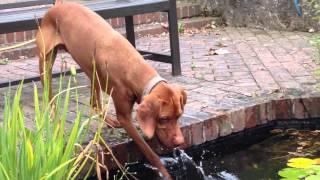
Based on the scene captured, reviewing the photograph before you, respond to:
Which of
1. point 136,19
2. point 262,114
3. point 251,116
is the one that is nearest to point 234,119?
point 251,116

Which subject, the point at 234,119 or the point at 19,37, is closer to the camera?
the point at 234,119

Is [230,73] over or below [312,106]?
Answer: over

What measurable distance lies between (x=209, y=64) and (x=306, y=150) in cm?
201

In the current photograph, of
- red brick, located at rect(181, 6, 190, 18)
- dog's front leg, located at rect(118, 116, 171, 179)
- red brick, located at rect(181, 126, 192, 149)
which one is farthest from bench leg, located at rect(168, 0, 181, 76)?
red brick, located at rect(181, 6, 190, 18)

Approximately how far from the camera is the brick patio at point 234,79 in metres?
4.24

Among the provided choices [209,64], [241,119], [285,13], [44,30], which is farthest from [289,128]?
[285,13]

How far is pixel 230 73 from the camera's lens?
5.45 m

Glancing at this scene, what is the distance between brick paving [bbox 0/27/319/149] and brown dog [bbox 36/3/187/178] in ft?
1.81

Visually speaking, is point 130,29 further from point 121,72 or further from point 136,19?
point 121,72

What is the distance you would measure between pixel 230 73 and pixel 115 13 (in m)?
1.24

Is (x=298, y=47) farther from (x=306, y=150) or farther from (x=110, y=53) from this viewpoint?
(x=110, y=53)

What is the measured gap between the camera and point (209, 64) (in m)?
5.88

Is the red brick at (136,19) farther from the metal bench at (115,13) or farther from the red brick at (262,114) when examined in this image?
the red brick at (262,114)

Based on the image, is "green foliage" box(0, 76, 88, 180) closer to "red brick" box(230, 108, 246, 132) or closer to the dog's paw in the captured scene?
the dog's paw
